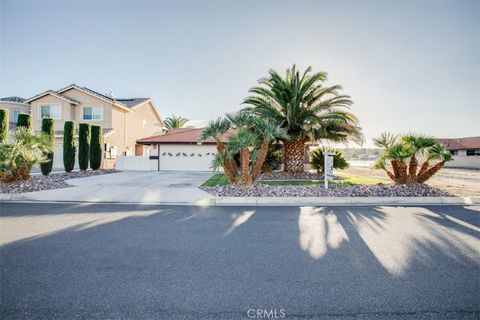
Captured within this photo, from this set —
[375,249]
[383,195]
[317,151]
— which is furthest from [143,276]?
[317,151]

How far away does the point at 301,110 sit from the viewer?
602 inches

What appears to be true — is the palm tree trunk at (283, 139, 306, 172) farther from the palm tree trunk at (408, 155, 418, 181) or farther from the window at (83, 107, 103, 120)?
the window at (83, 107, 103, 120)

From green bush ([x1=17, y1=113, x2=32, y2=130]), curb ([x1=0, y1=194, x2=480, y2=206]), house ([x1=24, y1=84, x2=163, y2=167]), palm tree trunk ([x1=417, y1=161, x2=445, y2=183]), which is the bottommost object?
curb ([x1=0, y1=194, x2=480, y2=206])

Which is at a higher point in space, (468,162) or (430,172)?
(468,162)

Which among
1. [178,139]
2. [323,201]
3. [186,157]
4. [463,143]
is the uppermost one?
[463,143]

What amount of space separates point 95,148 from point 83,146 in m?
1.05

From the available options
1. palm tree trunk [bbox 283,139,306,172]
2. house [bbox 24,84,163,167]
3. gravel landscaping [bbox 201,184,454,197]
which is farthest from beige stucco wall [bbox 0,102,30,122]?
palm tree trunk [bbox 283,139,306,172]

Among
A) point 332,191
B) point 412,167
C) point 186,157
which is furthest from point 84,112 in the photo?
point 412,167

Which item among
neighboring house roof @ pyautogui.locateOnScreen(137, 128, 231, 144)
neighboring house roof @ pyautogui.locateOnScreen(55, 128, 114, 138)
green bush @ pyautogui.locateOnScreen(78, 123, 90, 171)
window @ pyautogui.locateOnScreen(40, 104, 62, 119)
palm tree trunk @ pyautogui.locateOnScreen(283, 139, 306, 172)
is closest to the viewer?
palm tree trunk @ pyautogui.locateOnScreen(283, 139, 306, 172)

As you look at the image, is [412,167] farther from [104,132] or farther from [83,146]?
[104,132]

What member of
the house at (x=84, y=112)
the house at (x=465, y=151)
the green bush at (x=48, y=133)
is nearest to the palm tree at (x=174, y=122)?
the house at (x=84, y=112)

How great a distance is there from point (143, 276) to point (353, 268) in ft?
10.5

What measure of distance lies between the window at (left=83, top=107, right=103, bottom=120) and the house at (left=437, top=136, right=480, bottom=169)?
44.5 meters

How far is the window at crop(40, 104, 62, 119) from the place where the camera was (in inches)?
1009
